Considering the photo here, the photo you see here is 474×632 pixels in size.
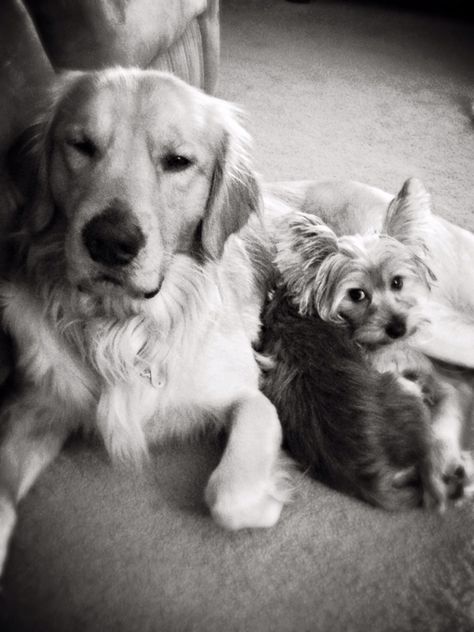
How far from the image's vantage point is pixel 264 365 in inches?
66.2

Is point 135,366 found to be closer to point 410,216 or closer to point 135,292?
point 135,292

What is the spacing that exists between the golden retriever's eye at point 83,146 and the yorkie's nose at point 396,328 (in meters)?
1.01

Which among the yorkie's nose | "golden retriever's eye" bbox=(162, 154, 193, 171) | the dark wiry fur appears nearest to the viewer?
"golden retriever's eye" bbox=(162, 154, 193, 171)

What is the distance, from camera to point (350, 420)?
1450 mm

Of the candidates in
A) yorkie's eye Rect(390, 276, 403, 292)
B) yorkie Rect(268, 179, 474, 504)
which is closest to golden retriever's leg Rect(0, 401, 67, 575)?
yorkie Rect(268, 179, 474, 504)

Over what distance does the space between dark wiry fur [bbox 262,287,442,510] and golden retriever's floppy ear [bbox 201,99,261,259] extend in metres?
0.39

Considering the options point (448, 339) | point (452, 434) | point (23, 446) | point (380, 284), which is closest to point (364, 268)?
point (380, 284)

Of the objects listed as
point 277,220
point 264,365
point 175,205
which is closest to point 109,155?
point 175,205

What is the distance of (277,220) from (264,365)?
61 cm

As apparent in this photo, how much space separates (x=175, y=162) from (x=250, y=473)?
2.50ft

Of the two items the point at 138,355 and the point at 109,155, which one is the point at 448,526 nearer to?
the point at 138,355

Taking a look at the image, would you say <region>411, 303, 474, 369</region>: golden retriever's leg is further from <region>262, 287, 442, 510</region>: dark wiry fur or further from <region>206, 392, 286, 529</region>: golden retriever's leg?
<region>206, 392, 286, 529</region>: golden retriever's leg

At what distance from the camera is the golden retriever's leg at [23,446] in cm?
138

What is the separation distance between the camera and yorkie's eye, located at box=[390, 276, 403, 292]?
6.28 feet
